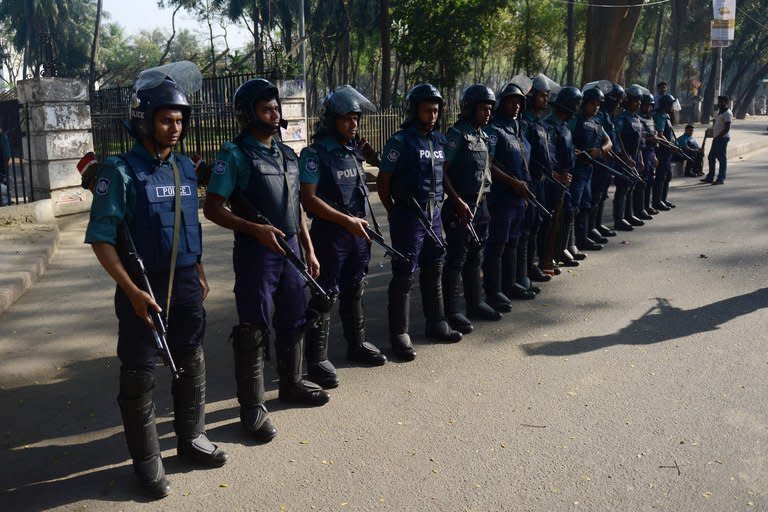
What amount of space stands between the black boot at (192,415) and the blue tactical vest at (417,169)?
2242 mm

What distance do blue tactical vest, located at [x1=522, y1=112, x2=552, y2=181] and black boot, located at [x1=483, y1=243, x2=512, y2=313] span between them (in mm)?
1080

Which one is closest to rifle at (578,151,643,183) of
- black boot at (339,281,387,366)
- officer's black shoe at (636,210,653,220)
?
officer's black shoe at (636,210,653,220)

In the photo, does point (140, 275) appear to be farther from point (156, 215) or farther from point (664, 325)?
point (664, 325)

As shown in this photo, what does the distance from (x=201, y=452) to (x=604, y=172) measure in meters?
7.15

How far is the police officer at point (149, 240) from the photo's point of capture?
3510 millimetres

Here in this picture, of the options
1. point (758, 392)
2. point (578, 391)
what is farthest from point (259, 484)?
point (758, 392)

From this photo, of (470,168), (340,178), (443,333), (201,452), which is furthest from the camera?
(470,168)

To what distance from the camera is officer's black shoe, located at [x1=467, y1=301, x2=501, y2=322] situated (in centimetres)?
662

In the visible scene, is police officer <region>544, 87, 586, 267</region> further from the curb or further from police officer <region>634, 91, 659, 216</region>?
the curb

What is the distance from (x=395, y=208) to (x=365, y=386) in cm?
140

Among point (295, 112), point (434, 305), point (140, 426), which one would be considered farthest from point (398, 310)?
point (295, 112)

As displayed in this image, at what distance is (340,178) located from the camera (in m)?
5.10

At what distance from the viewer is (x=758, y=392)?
4891 mm

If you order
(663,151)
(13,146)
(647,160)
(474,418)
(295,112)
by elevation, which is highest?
(295,112)
